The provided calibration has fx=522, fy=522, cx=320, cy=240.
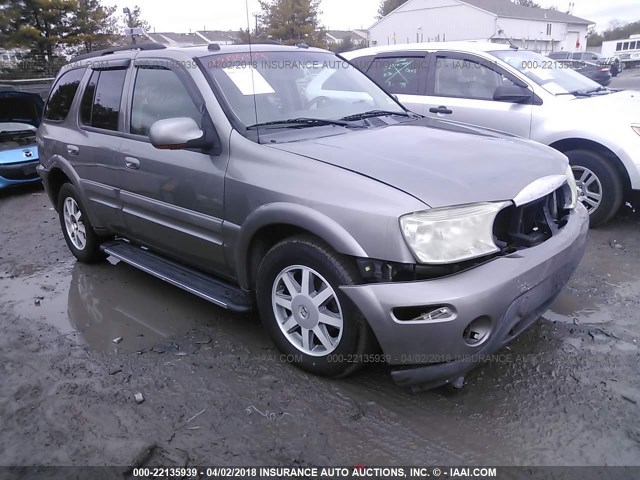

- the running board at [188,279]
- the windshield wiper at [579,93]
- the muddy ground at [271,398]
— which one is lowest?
the muddy ground at [271,398]

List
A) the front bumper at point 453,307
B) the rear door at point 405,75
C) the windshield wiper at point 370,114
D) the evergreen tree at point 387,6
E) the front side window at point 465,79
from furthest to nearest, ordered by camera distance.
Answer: the evergreen tree at point 387,6, the rear door at point 405,75, the front side window at point 465,79, the windshield wiper at point 370,114, the front bumper at point 453,307

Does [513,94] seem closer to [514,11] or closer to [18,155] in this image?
[18,155]

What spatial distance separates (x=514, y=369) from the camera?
3018 millimetres

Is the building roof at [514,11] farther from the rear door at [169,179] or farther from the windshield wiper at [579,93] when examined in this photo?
the rear door at [169,179]

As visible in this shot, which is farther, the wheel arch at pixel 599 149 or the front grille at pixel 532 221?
the wheel arch at pixel 599 149

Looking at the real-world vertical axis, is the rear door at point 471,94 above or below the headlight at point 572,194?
above

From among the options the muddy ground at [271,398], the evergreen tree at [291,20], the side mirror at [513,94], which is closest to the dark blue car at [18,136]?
the muddy ground at [271,398]

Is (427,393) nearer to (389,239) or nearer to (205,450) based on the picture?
(389,239)

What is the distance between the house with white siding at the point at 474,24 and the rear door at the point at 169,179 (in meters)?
47.6

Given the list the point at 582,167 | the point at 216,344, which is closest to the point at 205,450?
the point at 216,344

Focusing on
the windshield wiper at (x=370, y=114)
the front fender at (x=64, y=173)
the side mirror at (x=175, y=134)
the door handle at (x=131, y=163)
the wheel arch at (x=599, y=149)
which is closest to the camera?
the side mirror at (x=175, y=134)

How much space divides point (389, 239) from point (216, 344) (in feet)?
5.27

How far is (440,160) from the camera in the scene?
280 centimetres

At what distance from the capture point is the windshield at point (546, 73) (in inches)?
226
